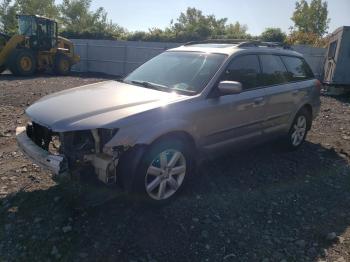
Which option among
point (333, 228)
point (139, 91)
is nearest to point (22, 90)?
point (139, 91)

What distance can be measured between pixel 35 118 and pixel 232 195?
2.36 metres

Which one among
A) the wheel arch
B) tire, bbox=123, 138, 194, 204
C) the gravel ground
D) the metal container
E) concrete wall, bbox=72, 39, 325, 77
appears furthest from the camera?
concrete wall, bbox=72, 39, 325, 77

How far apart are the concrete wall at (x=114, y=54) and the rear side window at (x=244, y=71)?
47.9 feet

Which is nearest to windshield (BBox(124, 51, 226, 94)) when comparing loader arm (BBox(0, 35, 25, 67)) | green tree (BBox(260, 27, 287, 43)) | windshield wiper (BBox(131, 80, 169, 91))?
windshield wiper (BBox(131, 80, 169, 91))

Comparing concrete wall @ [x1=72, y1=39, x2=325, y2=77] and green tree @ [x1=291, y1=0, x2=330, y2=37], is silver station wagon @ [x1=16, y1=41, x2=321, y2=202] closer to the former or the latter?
concrete wall @ [x1=72, y1=39, x2=325, y2=77]

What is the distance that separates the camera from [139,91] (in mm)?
4410

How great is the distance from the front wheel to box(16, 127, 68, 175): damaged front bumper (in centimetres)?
72

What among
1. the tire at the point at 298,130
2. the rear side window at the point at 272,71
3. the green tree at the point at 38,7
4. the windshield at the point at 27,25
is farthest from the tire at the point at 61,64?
the green tree at the point at 38,7

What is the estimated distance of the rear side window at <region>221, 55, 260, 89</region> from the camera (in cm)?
471

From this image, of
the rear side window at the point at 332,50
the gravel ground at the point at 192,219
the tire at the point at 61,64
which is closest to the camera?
the gravel ground at the point at 192,219

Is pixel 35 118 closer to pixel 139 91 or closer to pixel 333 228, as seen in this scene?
pixel 139 91

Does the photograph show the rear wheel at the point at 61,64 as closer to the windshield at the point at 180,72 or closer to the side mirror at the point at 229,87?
the windshield at the point at 180,72

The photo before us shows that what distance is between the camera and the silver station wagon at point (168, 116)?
3.61m

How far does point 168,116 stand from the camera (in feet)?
12.8
